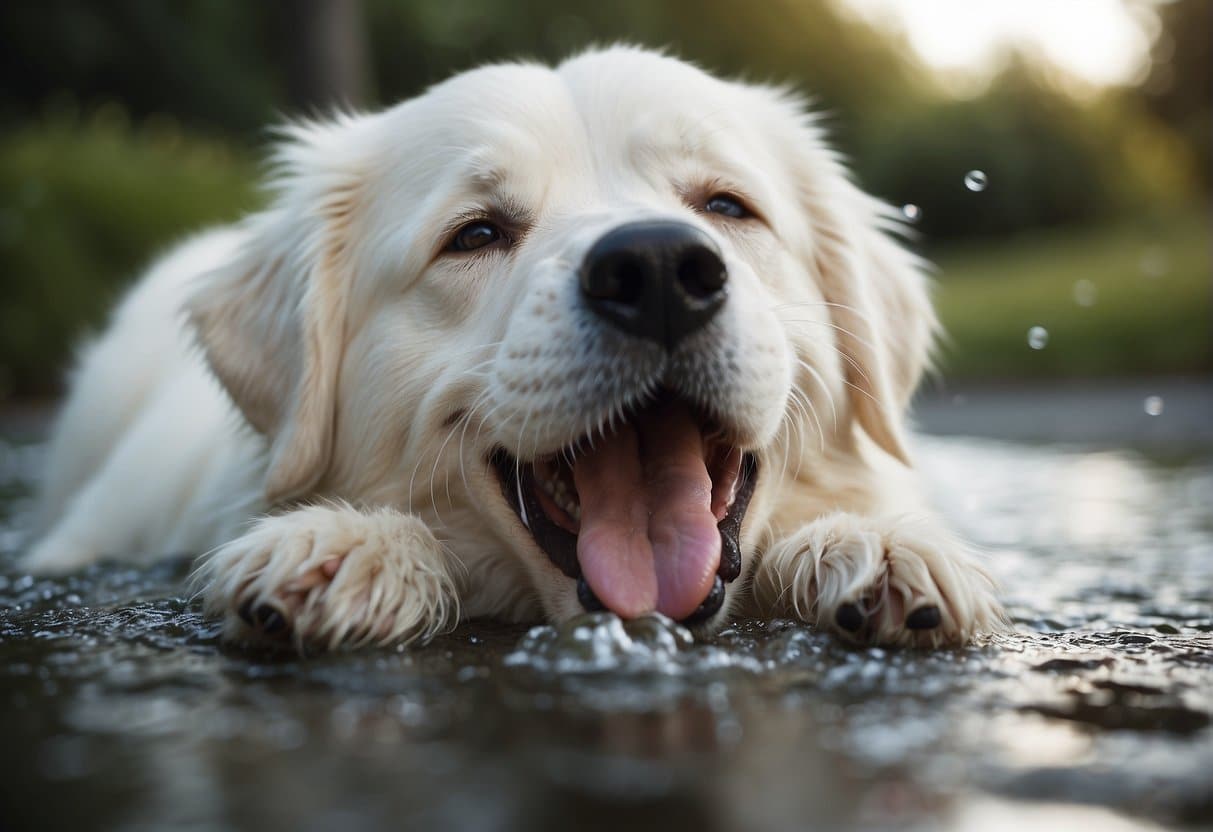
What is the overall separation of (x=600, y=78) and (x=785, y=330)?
884mm

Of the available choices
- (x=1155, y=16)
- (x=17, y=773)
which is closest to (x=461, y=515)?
(x=17, y=773)

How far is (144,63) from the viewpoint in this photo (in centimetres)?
2928

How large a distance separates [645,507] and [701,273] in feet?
1.75

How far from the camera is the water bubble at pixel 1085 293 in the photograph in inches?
548

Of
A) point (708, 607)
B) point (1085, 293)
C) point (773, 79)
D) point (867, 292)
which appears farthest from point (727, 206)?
point (773, 79)

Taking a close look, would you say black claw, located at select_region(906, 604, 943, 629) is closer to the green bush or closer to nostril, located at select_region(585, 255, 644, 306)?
nostril, located at select_region(585, 255, 644, 306)

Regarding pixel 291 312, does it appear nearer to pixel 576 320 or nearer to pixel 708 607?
pixel 576 320

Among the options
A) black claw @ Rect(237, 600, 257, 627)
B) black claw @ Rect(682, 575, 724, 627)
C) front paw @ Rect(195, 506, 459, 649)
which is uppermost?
black claw @ Rect(682, 575, 724, 627)

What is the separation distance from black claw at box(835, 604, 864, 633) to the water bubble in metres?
11.4

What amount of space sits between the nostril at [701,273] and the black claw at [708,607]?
60cm

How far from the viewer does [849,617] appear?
2564 millimetres

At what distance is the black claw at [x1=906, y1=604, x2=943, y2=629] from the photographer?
2.53m

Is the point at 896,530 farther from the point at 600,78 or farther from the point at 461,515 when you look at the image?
the point at 600,78

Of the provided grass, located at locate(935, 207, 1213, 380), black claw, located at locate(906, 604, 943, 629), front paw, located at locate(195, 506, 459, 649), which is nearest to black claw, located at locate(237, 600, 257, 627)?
front paw, located at locate(195, 506, 459, 649)
